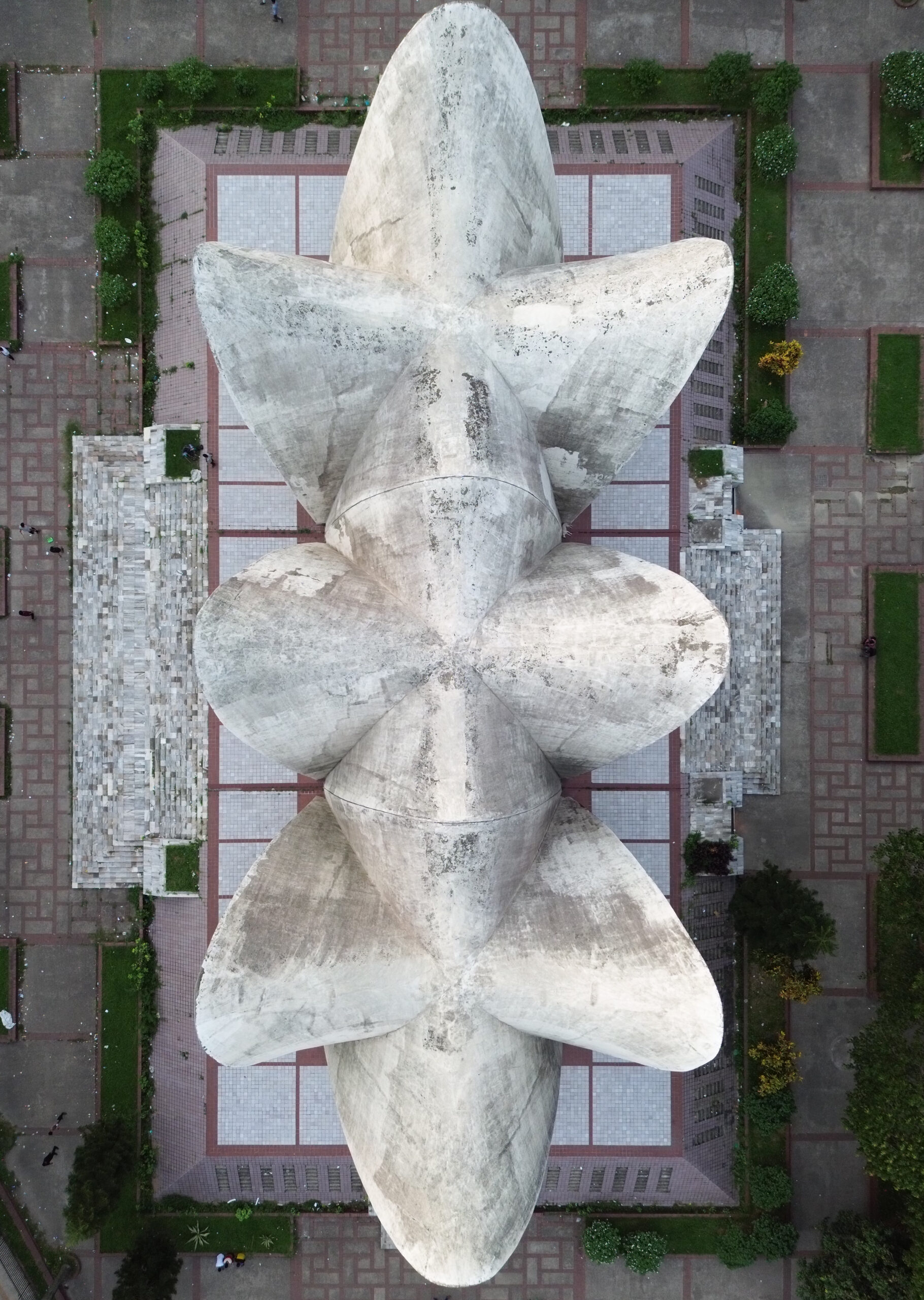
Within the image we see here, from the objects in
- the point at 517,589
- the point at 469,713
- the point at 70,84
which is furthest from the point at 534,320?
the point at 70,84

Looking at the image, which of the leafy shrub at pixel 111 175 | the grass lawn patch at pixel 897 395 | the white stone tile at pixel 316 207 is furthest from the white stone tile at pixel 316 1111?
the leafy shrub at pixel 111 175

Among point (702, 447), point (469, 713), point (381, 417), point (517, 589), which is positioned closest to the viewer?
point (469, 713)

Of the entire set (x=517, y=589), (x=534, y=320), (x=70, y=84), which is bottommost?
(x=517, y=589)

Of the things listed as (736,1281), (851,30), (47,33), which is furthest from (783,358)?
(736,1281)

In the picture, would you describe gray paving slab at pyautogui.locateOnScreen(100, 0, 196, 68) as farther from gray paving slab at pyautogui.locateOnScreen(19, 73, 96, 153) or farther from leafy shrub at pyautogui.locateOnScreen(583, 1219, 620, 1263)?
leafy shrub at pyautogui.locateOnScreen(583, 1219, 620, 1263)

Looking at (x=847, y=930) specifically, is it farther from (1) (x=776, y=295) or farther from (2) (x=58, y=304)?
(2) (x=58, y=304)

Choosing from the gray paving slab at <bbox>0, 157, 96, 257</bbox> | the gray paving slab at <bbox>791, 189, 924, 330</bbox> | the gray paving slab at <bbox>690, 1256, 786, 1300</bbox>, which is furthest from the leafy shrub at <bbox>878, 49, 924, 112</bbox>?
the gray paving slab at <bbox>690, 1256, 786, 1300</bbox>

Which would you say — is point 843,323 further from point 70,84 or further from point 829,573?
point 70,84
